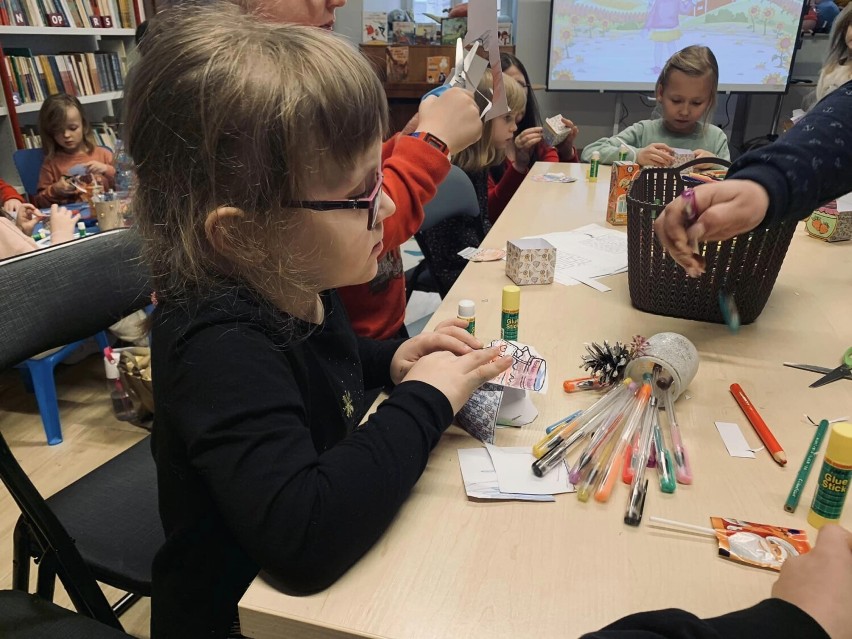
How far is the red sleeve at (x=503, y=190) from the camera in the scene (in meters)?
2.50

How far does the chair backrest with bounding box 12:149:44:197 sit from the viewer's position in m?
2.73

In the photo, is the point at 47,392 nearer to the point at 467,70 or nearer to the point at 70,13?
the point at 467,70

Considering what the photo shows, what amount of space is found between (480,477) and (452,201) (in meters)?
1.34

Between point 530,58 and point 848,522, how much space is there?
175 inches

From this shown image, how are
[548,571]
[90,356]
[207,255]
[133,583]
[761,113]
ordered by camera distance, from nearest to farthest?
1. [548,571]
2. [207,255]
3. [133,583]
4. [90,356]
5. [761,113]

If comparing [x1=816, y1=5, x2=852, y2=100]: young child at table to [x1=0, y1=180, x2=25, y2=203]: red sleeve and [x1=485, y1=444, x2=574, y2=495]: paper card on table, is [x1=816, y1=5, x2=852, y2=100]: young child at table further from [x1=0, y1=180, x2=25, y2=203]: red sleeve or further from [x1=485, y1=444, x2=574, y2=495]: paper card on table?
[x1=0, y1=180, x2=25, y2=203]: red sleeve

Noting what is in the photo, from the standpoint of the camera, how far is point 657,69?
4.16 m

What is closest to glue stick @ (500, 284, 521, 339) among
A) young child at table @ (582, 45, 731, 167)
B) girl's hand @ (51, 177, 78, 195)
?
young child at table @ (582, 45, 731, 167)

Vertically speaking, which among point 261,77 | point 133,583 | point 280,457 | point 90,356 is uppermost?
point 261,77

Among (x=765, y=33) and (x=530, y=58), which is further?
(x=530, y=58)

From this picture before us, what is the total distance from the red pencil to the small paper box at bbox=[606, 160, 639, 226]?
2.65 ft

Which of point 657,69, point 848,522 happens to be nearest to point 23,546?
point 848,522

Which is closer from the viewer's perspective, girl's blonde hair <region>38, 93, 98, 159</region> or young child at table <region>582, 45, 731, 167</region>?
young child at table <region>582, 45, 731, 167</region>

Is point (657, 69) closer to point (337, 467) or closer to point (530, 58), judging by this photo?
point (530, 58)
